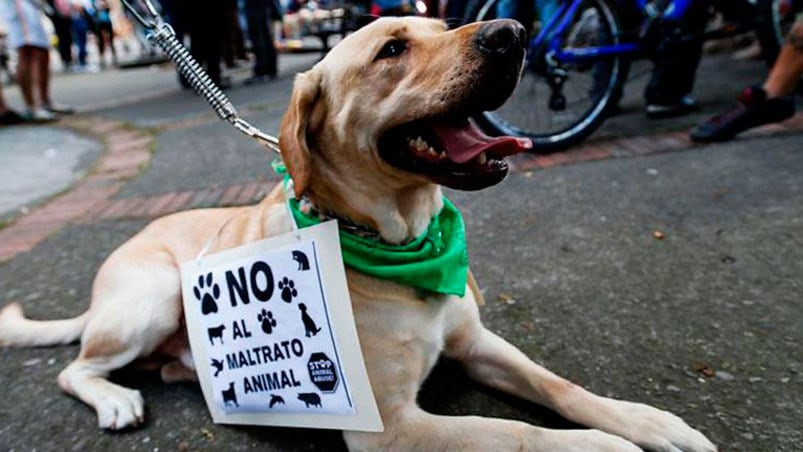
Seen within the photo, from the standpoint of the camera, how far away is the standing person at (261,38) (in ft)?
27.6

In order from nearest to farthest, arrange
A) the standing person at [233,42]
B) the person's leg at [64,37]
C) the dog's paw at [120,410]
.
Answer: the dog's paw at [120,410], the standing person at [233,42], the person's leg at [64,37]

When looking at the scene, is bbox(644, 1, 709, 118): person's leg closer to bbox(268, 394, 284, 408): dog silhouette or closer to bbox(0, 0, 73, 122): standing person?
bbox(268, 394, 284, 408): dog silhouette

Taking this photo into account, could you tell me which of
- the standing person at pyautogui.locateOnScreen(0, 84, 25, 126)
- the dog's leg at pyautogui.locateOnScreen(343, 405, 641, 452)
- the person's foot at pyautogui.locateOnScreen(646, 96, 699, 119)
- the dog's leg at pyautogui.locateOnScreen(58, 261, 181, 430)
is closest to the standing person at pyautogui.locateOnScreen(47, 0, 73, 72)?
the standing person at pyautogui.locateOnScreen(0, 84, 25, 126)

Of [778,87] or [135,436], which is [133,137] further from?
[778,87]

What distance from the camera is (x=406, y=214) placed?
5.81 feet

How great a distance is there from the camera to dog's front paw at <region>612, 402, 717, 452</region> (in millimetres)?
1516

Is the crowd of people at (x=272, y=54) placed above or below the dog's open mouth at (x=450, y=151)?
below

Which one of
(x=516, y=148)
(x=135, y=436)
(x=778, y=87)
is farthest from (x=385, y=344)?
(x=778, y=87)

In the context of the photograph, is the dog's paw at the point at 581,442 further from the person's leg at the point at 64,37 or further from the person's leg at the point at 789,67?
the person's leg at the point at 64,37

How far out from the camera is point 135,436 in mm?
1826

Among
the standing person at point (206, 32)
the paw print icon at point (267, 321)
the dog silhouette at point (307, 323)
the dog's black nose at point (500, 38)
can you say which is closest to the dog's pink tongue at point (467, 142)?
the dog's black nose at point (500, 38)

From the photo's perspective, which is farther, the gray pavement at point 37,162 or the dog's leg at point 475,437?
the gray pavement at point 37,162

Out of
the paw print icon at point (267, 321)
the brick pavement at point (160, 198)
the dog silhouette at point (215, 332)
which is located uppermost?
the paw print icon at point (267, 321)

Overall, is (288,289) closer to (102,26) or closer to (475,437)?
(475,437)
